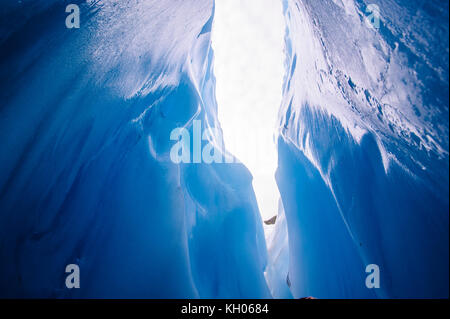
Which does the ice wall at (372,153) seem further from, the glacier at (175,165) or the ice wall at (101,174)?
the ice wall at (101,174)

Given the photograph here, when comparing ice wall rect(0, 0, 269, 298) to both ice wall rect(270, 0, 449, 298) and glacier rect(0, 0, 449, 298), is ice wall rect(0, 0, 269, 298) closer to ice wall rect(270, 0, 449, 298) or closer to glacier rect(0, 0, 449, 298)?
glacier rect(0, 0, 449, 298)

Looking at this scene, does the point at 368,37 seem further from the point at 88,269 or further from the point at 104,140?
the point at 88,269

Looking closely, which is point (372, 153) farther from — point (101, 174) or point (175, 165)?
point (101, 174)

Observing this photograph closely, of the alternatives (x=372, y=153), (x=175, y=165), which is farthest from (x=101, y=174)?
(x=372, y=153)

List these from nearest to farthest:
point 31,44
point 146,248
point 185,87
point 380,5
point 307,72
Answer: point 380,5, point 31,44, point 146,248, point 307,72, point 185,87

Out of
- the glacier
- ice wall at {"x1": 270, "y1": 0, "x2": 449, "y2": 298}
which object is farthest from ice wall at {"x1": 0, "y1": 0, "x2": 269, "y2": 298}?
ice wall at {"x1": 270, "y1": 0, "x2": 449, "y2": 298}

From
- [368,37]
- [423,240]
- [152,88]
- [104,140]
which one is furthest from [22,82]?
[423,240]

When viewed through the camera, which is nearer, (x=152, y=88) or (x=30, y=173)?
(x=30, y=173)
